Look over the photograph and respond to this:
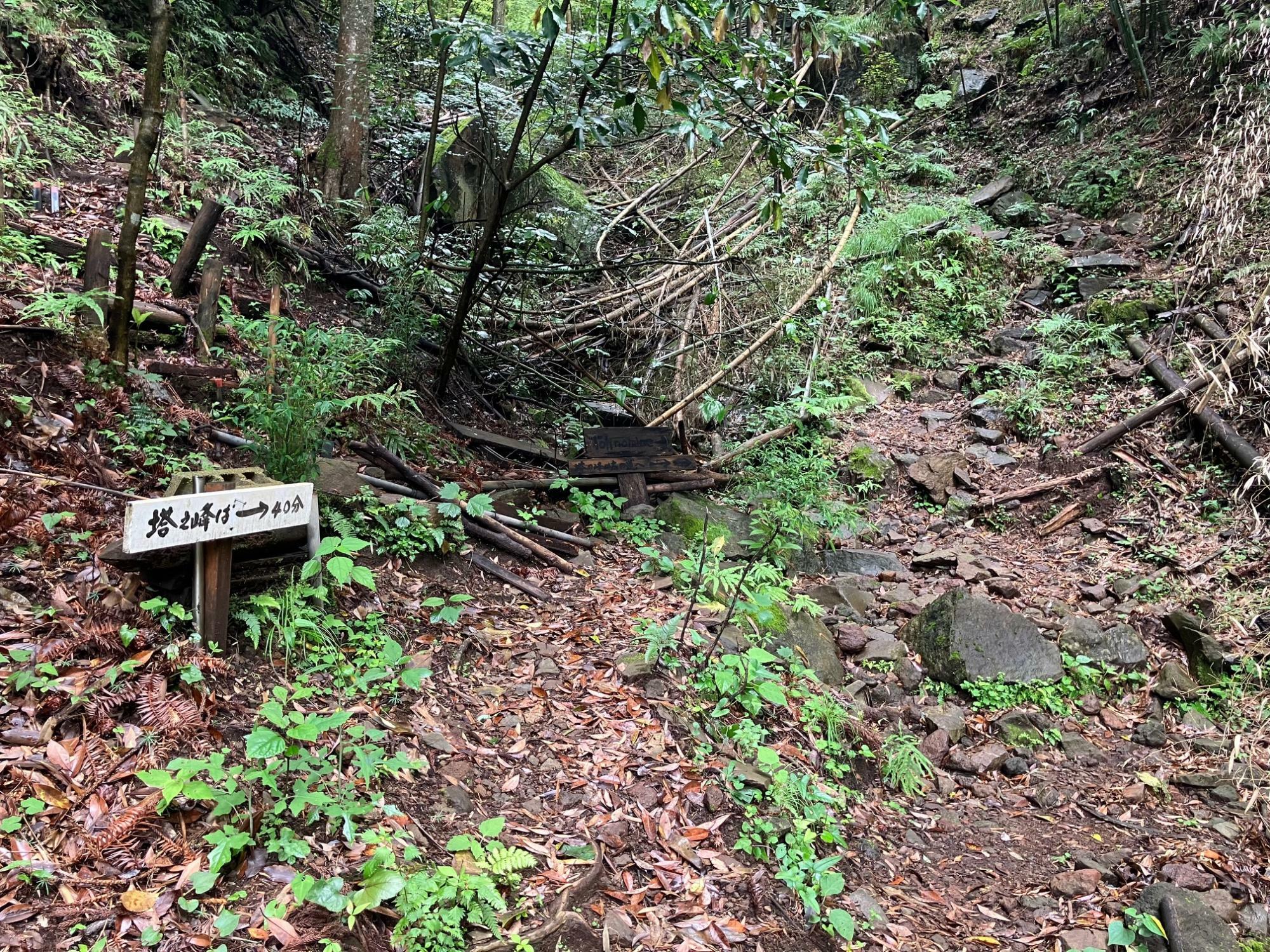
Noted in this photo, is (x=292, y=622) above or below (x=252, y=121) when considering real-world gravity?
below

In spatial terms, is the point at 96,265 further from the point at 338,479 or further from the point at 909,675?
the point at 909,675

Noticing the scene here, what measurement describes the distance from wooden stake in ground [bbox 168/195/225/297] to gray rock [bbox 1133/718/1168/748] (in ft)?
24.6

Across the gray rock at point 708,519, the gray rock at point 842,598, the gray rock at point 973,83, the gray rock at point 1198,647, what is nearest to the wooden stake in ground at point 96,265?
the gray rock at point 708,519

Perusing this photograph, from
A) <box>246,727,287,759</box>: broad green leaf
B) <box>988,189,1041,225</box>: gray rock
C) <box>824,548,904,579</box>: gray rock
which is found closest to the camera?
<box>246,727,287,759</box>: broad green leaf

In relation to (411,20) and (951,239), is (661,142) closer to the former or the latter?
(411,20)

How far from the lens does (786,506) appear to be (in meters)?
6.41

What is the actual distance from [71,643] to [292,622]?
2.82 feet

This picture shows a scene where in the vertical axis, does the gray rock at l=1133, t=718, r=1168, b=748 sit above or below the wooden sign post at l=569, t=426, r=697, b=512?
below

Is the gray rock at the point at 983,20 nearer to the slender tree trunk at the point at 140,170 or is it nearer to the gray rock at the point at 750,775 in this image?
the slender tree trunk at the point at 140,170

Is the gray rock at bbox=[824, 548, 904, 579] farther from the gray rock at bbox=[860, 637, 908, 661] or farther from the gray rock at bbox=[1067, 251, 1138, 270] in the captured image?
the gray rock at bbox=[1067, 251, 1138, 270]

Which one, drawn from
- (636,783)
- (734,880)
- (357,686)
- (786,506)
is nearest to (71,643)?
(357,686)

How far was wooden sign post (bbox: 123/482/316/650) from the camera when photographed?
286 cm

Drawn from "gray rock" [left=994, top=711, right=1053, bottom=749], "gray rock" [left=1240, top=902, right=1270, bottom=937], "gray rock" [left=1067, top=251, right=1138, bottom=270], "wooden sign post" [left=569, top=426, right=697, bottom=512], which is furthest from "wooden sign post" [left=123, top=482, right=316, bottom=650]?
"gray rock" [left=1067, top=251, right=1138, bottom=270]

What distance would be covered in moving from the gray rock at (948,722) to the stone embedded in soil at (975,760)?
0.10 m
